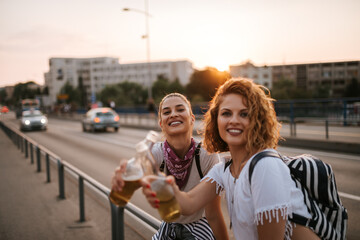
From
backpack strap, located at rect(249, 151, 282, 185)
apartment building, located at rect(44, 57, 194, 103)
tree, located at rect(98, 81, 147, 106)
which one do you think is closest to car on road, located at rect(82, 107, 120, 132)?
backpack strap, located at rect(249, 151, 282, 185)

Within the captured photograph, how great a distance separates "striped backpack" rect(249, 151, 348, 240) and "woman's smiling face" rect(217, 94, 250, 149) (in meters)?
0.25

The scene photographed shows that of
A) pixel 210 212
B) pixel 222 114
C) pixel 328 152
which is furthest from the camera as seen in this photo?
pixel 328 152

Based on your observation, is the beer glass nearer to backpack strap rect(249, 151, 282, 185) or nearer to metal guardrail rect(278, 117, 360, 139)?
Answer: backpack strap rect(249, 151, 282, 185)

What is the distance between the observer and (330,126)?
1177 cm

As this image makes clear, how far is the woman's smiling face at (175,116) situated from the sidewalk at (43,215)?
2.34m

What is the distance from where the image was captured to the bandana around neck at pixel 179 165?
7.02ft

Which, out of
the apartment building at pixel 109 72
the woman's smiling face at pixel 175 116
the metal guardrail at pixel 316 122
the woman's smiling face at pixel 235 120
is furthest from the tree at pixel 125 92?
the woman's smiling face at pixel 235 120

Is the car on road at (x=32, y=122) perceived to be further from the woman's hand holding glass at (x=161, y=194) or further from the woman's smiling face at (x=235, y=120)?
the woman's hand holding glass at (x=161, y=194)

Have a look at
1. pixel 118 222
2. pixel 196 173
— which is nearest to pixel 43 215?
pixel 118 222

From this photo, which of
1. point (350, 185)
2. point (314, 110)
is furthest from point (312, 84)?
point (350, 185)

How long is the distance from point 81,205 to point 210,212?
10.1 feet

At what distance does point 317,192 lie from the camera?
1.35 m

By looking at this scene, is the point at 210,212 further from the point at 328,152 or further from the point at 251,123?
the point at 328,152

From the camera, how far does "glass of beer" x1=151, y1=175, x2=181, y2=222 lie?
1235 millimetres
